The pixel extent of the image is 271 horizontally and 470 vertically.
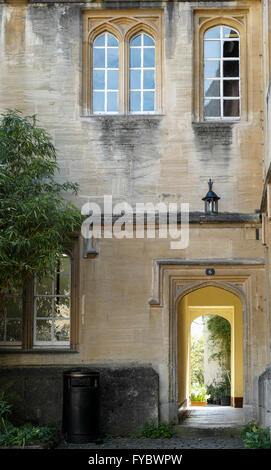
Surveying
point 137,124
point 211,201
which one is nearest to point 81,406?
point 211,201

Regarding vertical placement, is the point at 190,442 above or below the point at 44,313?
below

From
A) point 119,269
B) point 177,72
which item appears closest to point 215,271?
point 119,269

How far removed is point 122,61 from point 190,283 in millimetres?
3983

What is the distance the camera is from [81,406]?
42.6ft

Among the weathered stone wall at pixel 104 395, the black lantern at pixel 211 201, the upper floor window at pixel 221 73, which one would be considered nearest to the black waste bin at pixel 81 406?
the weathered stone wall at pixel 104 395

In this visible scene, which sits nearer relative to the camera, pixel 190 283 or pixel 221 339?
pixel 190 283

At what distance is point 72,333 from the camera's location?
46.2 ft

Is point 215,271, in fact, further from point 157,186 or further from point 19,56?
point 19,56

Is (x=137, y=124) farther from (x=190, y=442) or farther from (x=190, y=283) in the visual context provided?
(x=190, y=442)

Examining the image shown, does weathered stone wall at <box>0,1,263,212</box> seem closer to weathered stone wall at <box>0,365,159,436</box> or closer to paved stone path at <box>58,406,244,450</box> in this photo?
weathered stone wall at <box>0,365,159,436</box>

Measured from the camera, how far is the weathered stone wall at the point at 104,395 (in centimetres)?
1359

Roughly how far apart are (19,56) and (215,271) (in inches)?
195

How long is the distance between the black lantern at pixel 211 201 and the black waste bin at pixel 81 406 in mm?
3212

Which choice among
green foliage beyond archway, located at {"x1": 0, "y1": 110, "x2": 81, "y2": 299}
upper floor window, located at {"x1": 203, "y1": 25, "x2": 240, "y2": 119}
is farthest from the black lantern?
green foliage beyond archway, located at {"x1": 0, "y1": 110, "x2": 81, "y2": 299}
